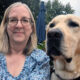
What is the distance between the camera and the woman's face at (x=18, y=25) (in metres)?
2.49

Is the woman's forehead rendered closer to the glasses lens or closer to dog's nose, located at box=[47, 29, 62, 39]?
the glasses lens

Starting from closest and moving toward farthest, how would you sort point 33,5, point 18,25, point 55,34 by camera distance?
point 55,34, point 18,25, point 33,5

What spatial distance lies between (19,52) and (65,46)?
62 centimetres

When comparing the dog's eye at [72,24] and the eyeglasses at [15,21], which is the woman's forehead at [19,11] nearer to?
the eyeglasses at [15,21]

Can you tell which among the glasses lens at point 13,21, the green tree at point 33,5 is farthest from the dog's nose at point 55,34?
the green tree at point 33,5

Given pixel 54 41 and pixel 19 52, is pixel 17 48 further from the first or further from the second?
pixel 54 41

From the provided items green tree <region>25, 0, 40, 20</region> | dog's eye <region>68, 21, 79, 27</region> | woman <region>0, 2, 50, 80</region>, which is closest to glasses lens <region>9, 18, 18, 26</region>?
woman <region>0, 2, 50, 80</region>

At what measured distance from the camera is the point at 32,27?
2.74m

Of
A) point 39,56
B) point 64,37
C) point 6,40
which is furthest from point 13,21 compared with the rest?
point 64,37

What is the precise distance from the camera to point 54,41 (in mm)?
2232

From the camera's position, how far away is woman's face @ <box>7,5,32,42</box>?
249 cm

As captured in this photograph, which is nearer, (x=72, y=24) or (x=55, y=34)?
(x=55, y=34)

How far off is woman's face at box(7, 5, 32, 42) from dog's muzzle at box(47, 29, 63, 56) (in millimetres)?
375

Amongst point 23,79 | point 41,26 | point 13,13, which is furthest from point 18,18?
point 41,26
